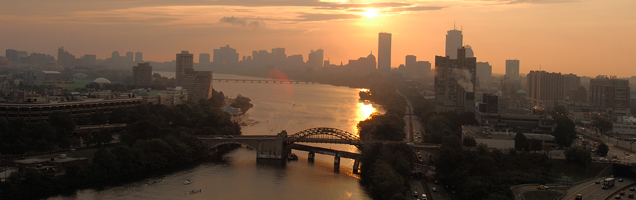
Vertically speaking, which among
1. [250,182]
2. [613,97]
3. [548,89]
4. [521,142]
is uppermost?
[548,89]

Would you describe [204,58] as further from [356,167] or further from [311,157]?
[356,167]

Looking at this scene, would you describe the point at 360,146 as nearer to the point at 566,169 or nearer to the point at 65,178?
the point at 566,169

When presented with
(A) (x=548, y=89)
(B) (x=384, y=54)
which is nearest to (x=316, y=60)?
(B) (x=384, y=54)

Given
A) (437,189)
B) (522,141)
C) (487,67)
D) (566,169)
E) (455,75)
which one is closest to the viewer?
(437,189)

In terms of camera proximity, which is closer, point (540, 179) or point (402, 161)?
point (540, 179)

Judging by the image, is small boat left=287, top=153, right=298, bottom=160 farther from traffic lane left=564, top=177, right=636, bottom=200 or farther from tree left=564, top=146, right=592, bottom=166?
traffic lane left=564, top=177, right=636, bottom=200

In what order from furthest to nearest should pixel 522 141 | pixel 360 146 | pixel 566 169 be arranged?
pixel 360 146 → pixel 522 141 → pixel 566 169

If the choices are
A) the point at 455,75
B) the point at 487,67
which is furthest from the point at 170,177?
the point at 487,67
